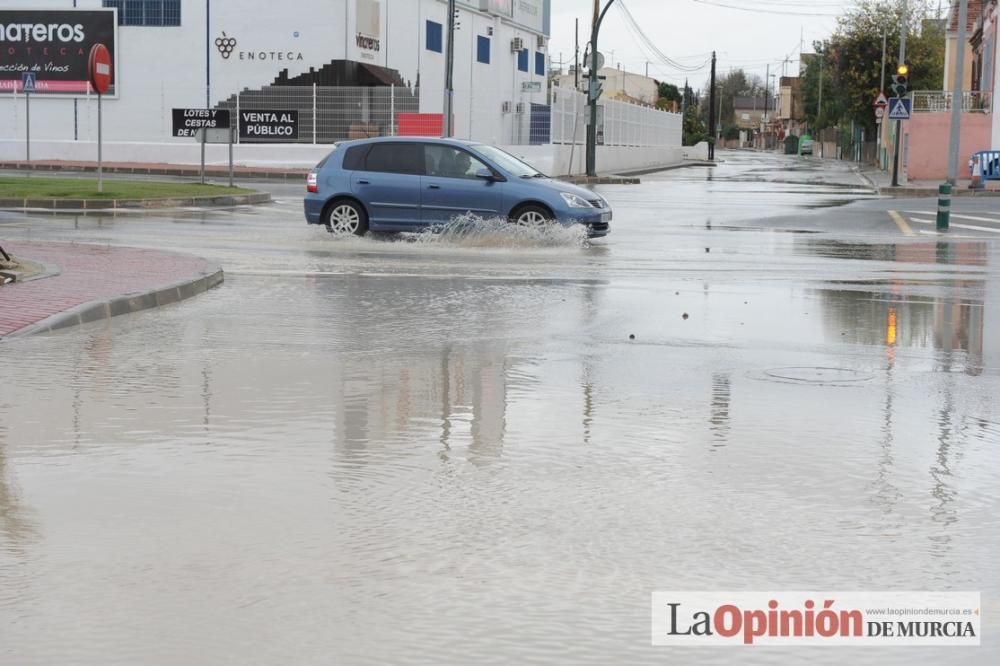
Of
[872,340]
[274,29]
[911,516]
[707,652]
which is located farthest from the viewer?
[274,29]

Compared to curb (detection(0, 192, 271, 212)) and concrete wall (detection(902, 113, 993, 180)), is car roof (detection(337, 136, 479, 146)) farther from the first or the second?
concrete wall (detection(902, 113, 993, 180))

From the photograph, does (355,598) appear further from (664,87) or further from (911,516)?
(664,87)

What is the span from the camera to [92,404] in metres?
8.33

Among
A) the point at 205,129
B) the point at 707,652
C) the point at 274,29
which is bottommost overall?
the point at 707,652

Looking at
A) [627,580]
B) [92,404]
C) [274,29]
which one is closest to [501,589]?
[627,580]

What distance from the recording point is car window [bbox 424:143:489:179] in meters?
20.8

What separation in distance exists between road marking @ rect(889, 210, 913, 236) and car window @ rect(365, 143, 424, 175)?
828cm

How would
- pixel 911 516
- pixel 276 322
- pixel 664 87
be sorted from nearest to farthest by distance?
pixel 911 516 → pixel 276 322 → pixel 664 87

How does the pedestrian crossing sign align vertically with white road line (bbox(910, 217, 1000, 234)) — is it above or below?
above

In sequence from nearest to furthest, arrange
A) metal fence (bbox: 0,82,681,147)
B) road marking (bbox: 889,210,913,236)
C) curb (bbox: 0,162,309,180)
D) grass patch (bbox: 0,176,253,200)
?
road marking (bbox: 889,210,913,236)
grass patch (bbox: 0,176,253,200)
curb (bbox: 0,162,309,180)
metal fence (bbox: 0,82,681,147)

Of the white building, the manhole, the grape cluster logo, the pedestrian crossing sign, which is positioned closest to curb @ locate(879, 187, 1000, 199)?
the pedestrian crossing sign

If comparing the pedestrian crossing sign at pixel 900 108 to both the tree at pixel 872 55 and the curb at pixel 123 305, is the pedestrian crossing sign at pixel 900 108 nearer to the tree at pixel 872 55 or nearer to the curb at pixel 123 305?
the curb at pixel 123 305

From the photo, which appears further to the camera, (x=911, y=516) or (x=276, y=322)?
(x=276, y=322)

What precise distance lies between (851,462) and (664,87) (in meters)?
168
